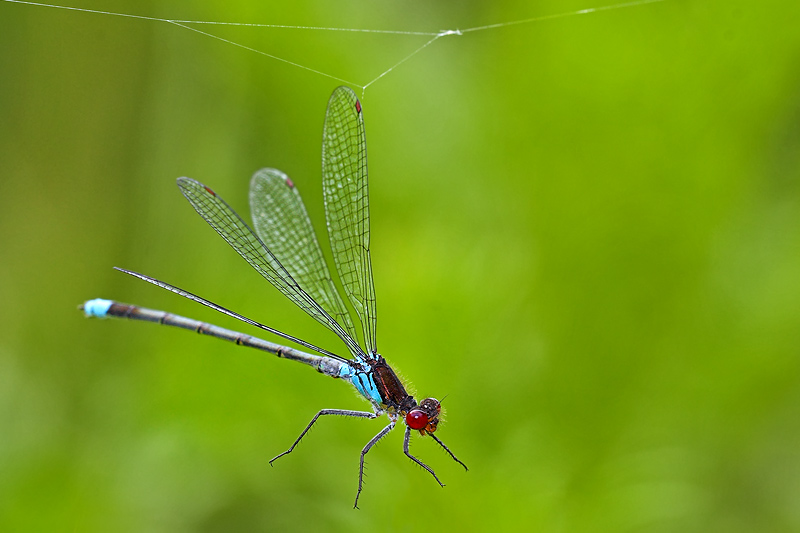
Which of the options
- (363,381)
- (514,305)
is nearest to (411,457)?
(363,381)

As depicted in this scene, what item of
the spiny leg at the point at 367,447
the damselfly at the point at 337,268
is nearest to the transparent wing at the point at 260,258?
the damselfly at the point at 337,268

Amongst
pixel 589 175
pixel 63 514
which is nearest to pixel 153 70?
pixel 63 514

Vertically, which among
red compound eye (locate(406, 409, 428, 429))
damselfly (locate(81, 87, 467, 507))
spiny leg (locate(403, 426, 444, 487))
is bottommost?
Result: spiny leg (locate(403, 426, 444, 487))

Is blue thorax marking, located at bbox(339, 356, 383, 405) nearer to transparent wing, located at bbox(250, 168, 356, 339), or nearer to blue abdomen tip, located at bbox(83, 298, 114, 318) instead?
transparent wing, located at bbox(250, 168, 356, 339)

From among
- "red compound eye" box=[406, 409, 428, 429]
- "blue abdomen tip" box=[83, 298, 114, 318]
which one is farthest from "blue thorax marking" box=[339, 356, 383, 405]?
"blue abdomen tip" box=[83, 298, 114, 318]

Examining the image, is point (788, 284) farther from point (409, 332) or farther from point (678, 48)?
point (409, 332)

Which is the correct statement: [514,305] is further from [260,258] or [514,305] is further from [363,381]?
[260,258]

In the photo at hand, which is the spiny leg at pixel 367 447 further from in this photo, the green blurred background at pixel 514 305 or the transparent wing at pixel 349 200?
the transparent wing at pixel 349 200
